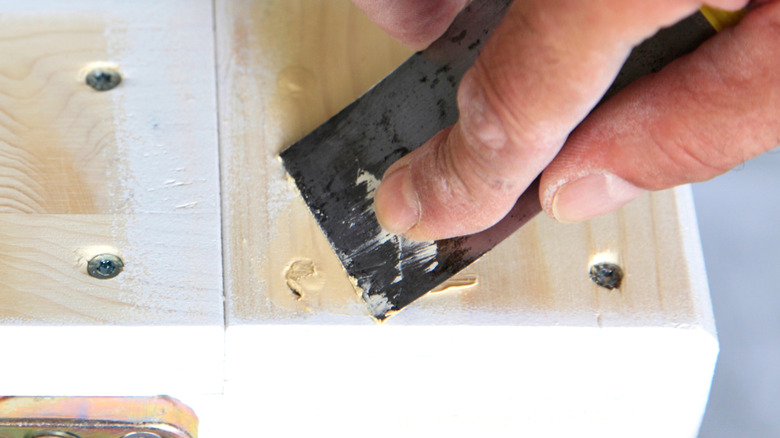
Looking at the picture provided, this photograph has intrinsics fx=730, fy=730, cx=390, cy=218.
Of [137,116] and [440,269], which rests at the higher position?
[137,116]

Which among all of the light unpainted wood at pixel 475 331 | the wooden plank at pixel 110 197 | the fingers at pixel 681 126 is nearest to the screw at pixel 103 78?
the wooden plank at pixel 110 197

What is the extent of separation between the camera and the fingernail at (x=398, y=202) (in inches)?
24.0

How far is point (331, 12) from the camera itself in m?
0.81

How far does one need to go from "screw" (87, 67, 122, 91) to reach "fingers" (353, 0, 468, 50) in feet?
0.84

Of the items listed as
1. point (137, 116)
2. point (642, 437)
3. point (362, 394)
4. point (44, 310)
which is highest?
point (137, 116)

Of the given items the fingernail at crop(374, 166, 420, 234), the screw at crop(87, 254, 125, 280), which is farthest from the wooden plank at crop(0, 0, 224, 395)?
the fingernail at crop(374, 166, 420, 234)

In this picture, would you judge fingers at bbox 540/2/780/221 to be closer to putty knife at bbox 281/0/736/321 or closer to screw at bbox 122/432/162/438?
putty knife at bbox 281/0/736/321

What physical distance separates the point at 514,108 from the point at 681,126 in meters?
0.16

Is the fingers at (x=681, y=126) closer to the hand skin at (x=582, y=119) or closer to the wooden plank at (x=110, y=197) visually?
the hand skin at (x=582, y=119)

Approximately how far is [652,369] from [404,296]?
23cm

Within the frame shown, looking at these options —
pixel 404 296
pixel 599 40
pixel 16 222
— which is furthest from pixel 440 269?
pixel 16 222

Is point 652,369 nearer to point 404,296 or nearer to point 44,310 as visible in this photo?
point 404,296

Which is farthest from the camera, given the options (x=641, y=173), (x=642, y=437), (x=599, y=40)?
(x=642, y=437)

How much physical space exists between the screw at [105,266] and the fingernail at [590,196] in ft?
1.25
